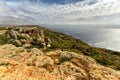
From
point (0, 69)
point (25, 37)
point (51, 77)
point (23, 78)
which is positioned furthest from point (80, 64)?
point (25, 37)

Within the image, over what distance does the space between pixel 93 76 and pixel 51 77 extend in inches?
261

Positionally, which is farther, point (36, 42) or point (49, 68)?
point (36, 42)

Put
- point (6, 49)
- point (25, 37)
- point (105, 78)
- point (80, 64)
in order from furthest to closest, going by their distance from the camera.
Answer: point (25, 37) → point (6, 49) → point (80, 64) → point (105, 78)

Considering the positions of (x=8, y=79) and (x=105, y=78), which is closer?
(x=8, y=79)

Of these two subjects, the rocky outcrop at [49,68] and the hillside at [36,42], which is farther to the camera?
the hillside at [36,42]

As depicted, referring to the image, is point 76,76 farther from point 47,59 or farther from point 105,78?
point 47,59

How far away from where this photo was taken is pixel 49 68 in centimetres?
3225

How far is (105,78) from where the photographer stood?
31344 mm

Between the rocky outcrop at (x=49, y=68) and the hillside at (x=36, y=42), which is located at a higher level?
the rocky outcrop at (x=49, y=68)

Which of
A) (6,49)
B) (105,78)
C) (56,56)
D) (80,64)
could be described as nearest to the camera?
(105,78)

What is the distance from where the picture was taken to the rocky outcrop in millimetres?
30203

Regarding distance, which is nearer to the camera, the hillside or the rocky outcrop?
the rocky outcrop

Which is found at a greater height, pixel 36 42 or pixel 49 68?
pixel 49 68

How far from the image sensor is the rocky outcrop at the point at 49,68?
30203mm
